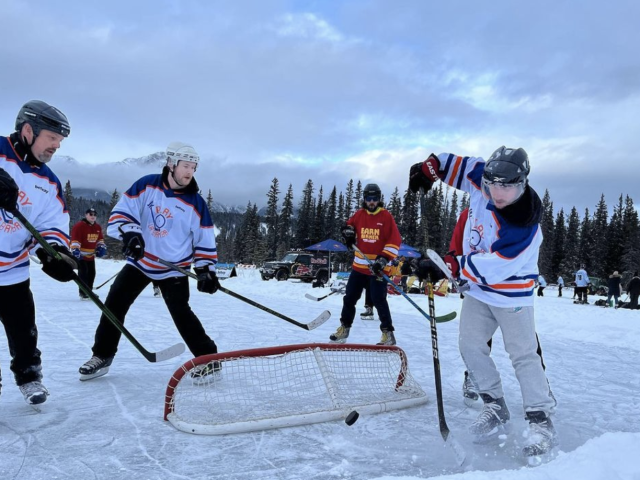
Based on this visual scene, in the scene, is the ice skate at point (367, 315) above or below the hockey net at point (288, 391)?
below

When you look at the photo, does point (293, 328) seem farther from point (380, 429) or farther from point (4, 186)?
point (4, 186)

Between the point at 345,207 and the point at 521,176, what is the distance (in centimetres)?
6083

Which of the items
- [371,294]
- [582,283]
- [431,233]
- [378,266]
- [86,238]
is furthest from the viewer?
[431,233]

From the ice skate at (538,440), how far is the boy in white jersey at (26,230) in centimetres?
226

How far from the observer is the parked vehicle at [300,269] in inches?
749

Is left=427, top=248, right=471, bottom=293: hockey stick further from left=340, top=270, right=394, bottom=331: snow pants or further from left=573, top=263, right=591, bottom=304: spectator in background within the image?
left=573, top=263, right=591, bottom=304: spectator in background

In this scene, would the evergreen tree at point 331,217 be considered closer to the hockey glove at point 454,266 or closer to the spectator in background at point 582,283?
the spectator in background at point 582,283

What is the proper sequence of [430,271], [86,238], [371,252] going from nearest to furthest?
[430,271]
[371,252]
[86,238]

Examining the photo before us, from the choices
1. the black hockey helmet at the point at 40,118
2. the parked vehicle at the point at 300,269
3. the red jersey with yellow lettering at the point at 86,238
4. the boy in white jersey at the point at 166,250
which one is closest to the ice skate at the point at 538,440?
the boy in white jersey at the point at 166,250

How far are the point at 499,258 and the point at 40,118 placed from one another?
228cm

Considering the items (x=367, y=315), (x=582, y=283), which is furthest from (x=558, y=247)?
(x=367, y=315)

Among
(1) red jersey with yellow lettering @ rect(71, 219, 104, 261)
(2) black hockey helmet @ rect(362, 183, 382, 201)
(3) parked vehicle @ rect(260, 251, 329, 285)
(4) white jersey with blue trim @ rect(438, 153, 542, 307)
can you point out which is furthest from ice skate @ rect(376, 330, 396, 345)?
(3) parked vehicle @ rect(260, 251, 329, 285)

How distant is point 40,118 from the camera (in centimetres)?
221

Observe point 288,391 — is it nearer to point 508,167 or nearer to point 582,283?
point 508,167
